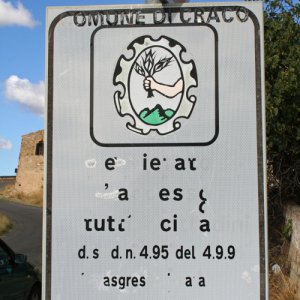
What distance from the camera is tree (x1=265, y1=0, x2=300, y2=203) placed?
694cm

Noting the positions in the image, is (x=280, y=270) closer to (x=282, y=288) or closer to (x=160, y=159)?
(x=282, y=288)

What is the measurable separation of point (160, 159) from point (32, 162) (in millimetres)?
44720

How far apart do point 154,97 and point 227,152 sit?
38 cm

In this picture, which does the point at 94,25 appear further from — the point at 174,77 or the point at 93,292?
the point at 93,292

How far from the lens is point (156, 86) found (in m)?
A: 2.25

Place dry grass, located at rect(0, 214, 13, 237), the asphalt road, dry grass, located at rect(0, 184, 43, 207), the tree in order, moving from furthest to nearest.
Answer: dry grass, located at rect(0, 184, 43, 207) → dry grass, located at rect(0, 214, 13, 237) → the asphalt road → the tree

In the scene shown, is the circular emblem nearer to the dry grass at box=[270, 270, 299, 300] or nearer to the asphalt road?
the dry grass at box=[270, 270, 299, 300]

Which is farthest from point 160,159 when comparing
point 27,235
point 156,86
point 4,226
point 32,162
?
point 32,162

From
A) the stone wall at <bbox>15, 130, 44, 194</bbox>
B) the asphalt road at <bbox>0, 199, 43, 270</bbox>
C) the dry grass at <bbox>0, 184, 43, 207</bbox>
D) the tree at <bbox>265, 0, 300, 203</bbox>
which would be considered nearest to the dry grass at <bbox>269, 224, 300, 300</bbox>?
the tree at <bbox>265, 0, 300, 203</bbox>

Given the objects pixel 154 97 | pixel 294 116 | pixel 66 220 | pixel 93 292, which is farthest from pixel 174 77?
pixel 294 116

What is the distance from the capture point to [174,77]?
2244 millimetres

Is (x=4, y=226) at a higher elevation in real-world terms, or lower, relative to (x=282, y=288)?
lower

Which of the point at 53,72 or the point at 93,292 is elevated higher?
the point at 53,72

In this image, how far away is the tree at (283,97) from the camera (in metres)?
6.94
